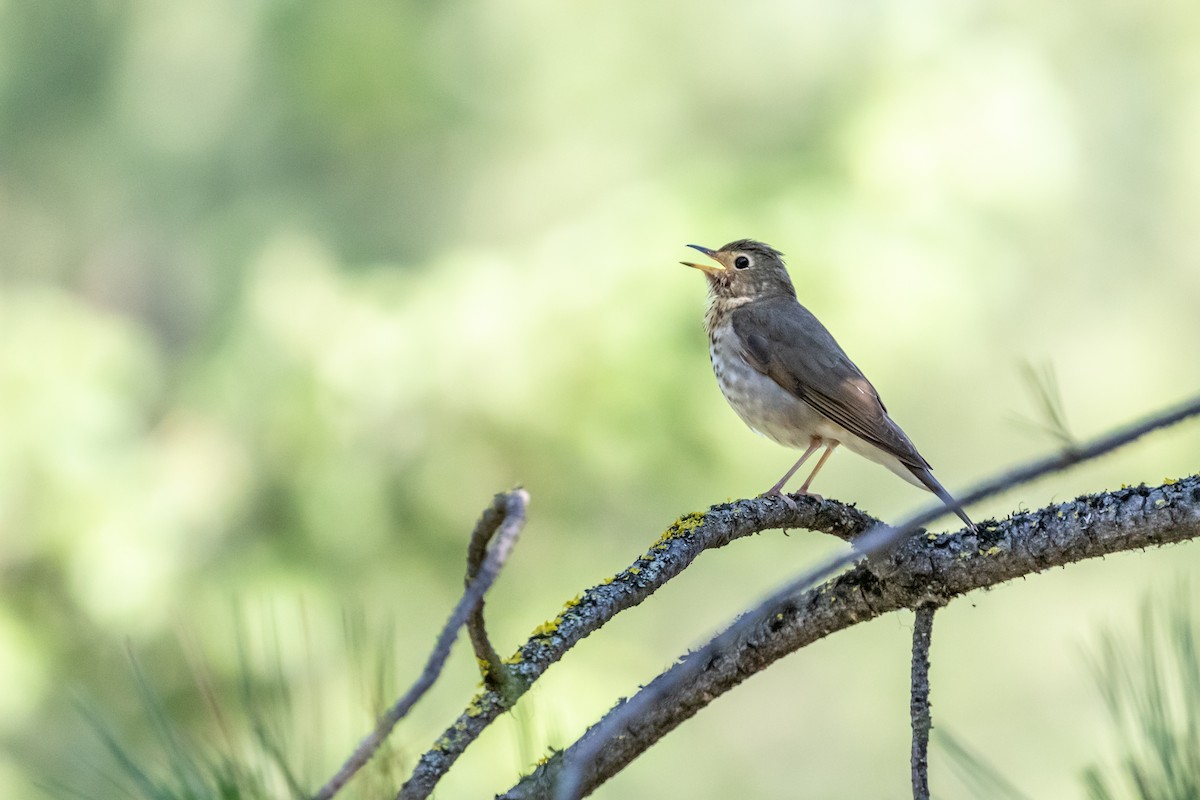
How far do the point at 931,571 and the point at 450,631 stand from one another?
1.36 meters

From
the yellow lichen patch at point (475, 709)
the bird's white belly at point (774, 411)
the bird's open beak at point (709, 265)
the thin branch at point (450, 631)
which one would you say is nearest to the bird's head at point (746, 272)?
the bird's open beak at point (709, 265)

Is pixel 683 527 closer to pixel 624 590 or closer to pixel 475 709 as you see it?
pixel 624 590

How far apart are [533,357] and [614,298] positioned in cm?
35

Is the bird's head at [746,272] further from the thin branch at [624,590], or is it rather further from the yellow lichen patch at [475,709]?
the yellow lichen patch at [475,709]

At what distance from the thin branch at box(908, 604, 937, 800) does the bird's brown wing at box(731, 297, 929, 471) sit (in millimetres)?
1698

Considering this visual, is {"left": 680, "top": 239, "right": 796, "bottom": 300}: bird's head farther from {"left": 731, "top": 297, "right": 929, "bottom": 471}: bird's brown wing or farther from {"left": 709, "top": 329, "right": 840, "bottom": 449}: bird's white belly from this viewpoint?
{"left": 709, "top": 329, "right": 840, "bottom": 449}: bird's white belly

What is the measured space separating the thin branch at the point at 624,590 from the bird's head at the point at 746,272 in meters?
2.04

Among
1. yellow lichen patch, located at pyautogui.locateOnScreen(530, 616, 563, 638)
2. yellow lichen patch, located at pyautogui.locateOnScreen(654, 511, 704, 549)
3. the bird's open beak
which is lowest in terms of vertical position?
yellow lichen patch, located at pyautogui.locateOnScreen(530, 616, 563, 638)

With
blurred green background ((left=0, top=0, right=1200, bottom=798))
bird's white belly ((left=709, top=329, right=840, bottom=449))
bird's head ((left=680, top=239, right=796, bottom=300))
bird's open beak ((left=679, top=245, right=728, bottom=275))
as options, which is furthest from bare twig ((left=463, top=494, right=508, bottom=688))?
bird's head ((left=680, top=239, right=796, bottom=300))

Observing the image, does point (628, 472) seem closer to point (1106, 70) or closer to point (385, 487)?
point (385, 487)

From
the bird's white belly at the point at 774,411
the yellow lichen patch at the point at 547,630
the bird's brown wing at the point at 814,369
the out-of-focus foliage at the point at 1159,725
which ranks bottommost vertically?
the yellow lichen patch at the point at 547,630

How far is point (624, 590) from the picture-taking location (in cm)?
198

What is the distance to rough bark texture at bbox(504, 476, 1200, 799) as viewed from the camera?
2.12 metres

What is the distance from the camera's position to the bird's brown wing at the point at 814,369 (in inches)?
159
